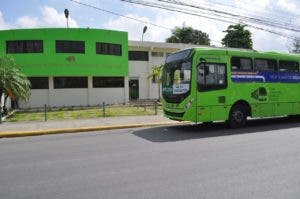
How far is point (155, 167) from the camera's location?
299 inches

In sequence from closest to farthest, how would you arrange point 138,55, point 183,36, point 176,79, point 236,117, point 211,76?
point 211,76 → point 176,79 → point 236,117 → point 138,55 → point 183,36

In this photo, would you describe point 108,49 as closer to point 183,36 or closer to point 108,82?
point 108,82

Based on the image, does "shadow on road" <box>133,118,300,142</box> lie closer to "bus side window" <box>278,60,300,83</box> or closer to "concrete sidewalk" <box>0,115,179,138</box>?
"concrete sidewalk" <box>0,115,179,138</box>

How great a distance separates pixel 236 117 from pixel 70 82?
1967cm

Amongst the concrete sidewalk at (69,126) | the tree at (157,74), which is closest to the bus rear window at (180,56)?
the concrete sidewalk at (69,126)

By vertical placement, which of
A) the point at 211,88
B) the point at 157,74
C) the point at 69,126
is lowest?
the point at 69,126

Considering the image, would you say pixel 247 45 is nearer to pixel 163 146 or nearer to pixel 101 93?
pixel 101 93

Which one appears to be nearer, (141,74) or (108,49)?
(108,49)

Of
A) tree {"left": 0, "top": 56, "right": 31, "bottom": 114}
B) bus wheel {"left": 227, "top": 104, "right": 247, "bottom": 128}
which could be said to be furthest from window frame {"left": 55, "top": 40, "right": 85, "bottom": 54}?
bus wheel {"left": 227, "top": 104, "right": 247, "bottom": 128}

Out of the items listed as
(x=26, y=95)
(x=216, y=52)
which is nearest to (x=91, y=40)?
(x=26, y=95)

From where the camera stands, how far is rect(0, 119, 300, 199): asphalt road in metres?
5.87

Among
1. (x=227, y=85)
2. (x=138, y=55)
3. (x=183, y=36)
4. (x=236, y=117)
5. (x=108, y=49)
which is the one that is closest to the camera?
(x=227, y=85)

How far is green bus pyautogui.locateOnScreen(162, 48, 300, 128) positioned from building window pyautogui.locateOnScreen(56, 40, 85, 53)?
56.7ft

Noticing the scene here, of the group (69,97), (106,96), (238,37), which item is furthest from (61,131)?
(238,37)
